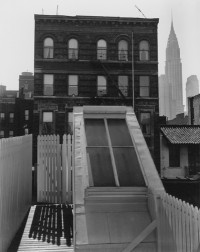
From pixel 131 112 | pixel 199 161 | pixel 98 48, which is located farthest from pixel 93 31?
pixel 131 112

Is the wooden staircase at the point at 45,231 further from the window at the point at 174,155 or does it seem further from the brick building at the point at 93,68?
the window at the point at 174,155

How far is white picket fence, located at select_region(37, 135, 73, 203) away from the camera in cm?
1148

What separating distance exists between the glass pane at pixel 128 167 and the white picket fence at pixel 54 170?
4007 millimetres

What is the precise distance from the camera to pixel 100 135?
841cm

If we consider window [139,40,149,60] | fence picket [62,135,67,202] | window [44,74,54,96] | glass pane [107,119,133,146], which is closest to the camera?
glass pane [107,119,133,146]

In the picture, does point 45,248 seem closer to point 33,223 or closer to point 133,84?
point 33,223

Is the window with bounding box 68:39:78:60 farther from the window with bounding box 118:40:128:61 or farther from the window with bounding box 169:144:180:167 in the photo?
the window with bounding box 169:144:180:167

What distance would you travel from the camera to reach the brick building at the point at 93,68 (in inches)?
1200

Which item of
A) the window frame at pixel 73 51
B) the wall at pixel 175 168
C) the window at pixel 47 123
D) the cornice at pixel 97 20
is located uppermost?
the cornice at pixel 97 20

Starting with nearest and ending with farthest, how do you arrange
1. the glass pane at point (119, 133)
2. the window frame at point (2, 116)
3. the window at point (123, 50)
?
the glass pane at point (119, 133), the window at point (123, 50), the window frame at point (2, 116)

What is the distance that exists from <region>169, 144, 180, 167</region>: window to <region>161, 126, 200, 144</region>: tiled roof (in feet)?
2.62

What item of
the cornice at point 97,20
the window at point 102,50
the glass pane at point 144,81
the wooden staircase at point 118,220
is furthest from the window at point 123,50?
the wooden staircase at point 118,220

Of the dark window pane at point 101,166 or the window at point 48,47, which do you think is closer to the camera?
the dark window pane at point 101,166

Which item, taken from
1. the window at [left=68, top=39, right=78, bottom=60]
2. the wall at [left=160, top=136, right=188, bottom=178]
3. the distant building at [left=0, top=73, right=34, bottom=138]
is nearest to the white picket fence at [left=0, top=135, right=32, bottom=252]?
the window at [left=68, top=39, right=78, bottom=60]
